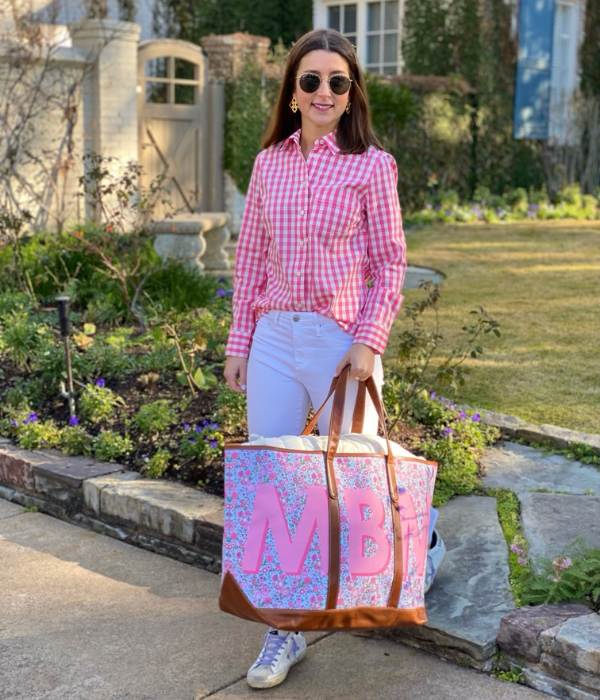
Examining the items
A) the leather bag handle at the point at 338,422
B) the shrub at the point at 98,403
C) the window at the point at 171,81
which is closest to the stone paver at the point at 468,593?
the leather bag handle at the point at 338,422

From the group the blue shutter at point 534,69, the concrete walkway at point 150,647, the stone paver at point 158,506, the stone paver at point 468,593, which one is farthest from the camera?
the blue shutter at point 534,69

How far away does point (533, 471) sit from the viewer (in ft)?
14.4

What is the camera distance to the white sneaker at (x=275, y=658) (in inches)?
114

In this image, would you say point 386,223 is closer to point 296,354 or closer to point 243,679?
point 296,354

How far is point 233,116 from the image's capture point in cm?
1267

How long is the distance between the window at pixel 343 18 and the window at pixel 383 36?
12.8 inches

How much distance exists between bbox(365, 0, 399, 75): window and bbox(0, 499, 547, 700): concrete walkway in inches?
529

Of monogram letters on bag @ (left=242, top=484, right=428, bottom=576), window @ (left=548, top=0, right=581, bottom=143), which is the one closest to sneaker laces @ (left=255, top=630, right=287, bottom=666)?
monogram letters on bag @ (left=242, top=484, right=428, bottom=576)

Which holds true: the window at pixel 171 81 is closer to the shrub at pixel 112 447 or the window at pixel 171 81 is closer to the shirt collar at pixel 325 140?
the shrub at pixel 112 447

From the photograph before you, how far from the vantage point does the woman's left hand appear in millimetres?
2840

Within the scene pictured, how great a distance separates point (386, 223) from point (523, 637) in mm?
1247

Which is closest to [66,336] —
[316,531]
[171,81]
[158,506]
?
[158,506]

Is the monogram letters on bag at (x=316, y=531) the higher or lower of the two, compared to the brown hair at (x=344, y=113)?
lower

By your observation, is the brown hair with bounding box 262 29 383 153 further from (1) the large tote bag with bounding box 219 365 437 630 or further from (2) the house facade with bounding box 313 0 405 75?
(2) the house facade with bounding box 313 0 405 75
